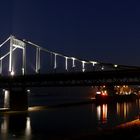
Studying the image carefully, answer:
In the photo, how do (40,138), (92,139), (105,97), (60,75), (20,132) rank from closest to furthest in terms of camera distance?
(92,139) < (40,138) < (20,132) < (60,75) < (105,97)

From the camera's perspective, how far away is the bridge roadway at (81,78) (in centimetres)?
7600

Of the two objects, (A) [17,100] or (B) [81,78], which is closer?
(B) [81,78]

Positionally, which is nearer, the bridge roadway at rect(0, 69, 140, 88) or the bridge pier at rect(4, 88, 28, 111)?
the bridge roadway at rect(0, 69, 140, 88)

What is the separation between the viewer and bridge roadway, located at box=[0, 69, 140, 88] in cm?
7600

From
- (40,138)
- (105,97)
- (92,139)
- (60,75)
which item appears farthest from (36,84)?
(105,97)

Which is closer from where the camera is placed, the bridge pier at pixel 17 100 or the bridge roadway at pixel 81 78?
the bridge roadway at pixel 81 78

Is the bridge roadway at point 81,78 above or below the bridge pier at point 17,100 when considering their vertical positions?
above

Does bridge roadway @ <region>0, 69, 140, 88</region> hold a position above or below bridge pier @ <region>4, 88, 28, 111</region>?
above

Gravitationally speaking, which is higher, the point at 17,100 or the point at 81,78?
the point at 81,78

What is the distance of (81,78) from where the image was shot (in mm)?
83188

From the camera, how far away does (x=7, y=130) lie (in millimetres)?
55812

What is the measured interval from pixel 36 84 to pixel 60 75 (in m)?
14.3

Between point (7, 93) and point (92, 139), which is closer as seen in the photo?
point (92, 139)

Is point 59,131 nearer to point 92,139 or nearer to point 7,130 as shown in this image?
point 7,130
